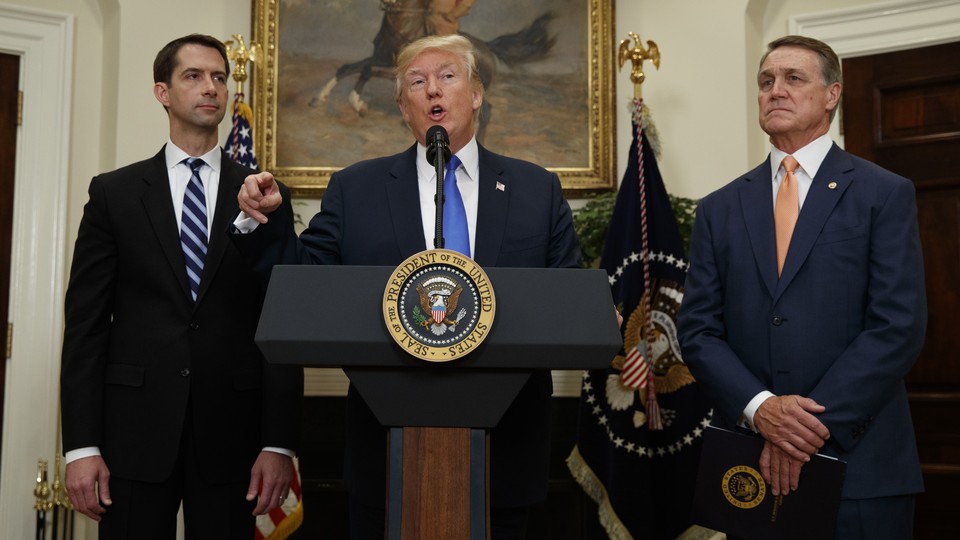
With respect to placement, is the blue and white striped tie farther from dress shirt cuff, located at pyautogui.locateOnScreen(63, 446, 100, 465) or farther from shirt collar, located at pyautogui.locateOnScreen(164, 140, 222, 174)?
dress shirt cuff, located at pyautogui.locateOnScreen(63, 446, 100, 465)

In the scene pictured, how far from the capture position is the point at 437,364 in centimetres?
169

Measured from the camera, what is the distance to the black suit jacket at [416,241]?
7.11 ft

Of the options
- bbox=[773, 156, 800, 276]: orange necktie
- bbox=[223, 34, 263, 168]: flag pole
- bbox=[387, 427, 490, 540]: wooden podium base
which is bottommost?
bbox=[387, 427, 490, 540]: wooden podium base

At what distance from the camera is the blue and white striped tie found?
2.64 m

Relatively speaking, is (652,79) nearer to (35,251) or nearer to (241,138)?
(241,138)

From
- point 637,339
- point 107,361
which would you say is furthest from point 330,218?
point 637,339

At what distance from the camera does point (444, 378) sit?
5.62 feet

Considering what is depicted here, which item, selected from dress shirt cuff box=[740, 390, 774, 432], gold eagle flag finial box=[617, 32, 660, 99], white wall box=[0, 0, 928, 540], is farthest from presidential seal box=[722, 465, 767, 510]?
white wall box=[0, 0, 928, 540]

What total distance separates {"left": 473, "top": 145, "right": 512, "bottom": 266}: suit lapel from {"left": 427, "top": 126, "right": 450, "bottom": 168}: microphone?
0.36 m

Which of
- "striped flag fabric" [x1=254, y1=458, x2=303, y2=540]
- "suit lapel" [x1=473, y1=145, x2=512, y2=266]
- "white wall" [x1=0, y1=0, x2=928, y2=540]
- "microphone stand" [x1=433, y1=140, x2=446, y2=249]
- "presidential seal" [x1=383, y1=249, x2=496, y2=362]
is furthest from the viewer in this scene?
"white wall" [x1=0, y1=0, x2=928, y2=540]

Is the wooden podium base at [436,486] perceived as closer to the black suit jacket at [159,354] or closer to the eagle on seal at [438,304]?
the eagle on seal at [438,304]

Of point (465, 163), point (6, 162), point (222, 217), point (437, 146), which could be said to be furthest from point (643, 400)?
point (6, 162)

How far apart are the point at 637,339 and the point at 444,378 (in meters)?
2.75

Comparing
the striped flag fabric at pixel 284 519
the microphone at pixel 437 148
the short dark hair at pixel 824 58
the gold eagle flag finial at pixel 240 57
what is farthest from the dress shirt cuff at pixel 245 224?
the gold eagle flag finial at pixel 240 57
